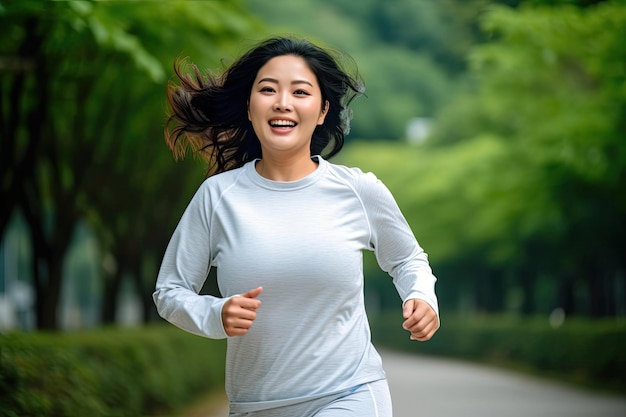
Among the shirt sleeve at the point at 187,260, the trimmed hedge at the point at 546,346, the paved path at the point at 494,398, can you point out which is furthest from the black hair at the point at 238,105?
the trimmed hedge at the point at 546,346

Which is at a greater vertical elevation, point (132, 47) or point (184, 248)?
point (132, 47)

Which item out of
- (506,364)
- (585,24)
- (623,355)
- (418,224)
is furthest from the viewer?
(418,224)

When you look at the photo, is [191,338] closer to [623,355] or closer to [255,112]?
[623,355]

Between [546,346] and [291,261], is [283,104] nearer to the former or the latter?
[291,261]

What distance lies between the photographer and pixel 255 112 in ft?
14.5

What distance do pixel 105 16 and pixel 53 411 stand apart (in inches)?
160

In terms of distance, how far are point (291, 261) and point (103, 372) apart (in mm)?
10025

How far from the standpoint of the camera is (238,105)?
4.77m

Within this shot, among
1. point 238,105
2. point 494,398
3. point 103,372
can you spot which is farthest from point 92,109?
point 238,105

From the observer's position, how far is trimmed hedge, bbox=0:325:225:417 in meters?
9.11

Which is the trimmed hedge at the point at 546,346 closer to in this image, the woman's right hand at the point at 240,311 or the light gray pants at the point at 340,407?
the light gray pants at the point at 340,407

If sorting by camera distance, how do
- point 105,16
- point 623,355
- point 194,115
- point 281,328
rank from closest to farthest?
point 281,328 → point 194,115 → point 105,16 → point 623,355

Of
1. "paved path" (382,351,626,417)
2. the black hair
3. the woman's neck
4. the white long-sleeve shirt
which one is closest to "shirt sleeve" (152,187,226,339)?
the white long-sleeve shirt

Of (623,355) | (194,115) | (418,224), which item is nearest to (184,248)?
(194,115)
